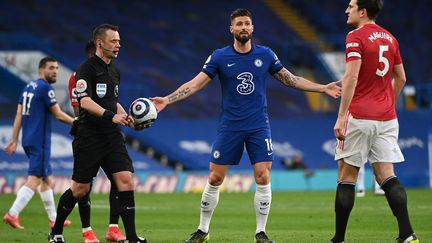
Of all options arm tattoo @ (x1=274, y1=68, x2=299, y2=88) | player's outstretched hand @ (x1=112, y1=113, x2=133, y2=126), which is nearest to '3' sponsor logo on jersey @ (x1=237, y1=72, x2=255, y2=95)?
arm tattoo @ (x1=274, y1=68, x2=299, y2=88)

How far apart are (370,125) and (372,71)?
54 cm

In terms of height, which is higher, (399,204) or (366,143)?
(366,143)

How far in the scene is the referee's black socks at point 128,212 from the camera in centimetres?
1006

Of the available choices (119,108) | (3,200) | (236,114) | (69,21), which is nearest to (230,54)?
(236,114)

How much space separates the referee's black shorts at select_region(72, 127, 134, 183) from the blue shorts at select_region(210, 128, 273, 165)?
3.32 feet

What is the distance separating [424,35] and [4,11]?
1632 centimetres

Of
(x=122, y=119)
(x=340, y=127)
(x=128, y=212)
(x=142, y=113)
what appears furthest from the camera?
(x=128, y=212)

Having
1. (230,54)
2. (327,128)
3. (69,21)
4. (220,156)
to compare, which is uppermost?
(69,21)

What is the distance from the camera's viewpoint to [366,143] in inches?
376

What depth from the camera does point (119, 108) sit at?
421 inches

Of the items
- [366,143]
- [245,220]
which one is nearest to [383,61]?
[366,143]

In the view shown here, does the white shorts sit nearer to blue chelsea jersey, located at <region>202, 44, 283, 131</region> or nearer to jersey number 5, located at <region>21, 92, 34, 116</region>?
blue chelsea jersey, located at <region>202, 44, 283, 131</region>

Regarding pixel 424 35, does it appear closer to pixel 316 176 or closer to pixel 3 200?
pixel 316 176

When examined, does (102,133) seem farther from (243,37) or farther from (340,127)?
(340,127)
